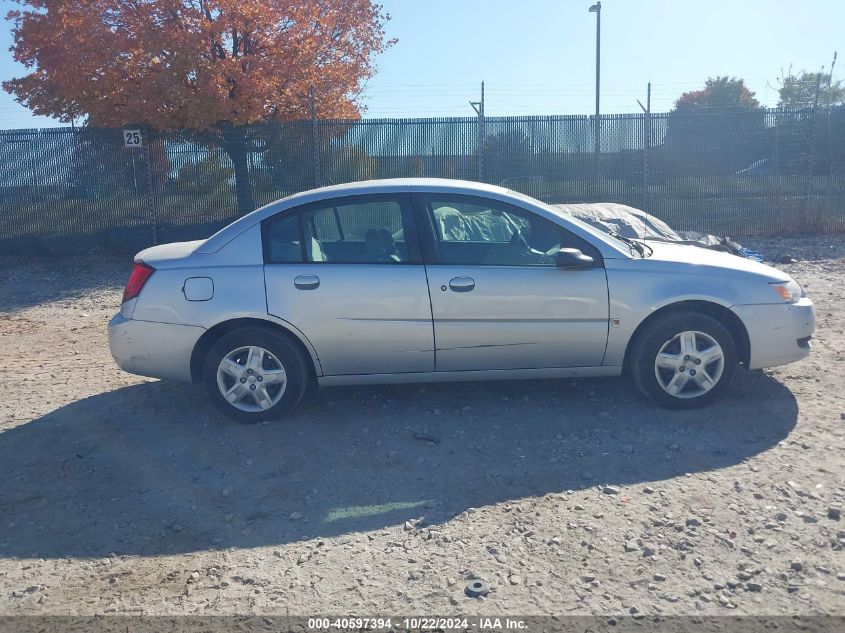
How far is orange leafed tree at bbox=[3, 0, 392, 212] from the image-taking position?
14.4 metres

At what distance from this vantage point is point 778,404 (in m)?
5.74

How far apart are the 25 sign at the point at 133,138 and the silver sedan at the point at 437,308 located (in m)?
8.16

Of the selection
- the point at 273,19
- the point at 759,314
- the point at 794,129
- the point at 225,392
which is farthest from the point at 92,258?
the point at 794,129

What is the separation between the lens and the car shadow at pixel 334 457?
430 centimetres

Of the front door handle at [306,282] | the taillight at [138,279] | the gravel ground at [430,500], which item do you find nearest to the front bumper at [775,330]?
the gravel ground at [430,500]

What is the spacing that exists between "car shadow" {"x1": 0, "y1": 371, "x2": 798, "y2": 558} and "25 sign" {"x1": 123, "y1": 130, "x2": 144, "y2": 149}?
7.76 meters

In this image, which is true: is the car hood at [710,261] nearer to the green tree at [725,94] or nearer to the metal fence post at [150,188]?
the metal fence post at [150,188]

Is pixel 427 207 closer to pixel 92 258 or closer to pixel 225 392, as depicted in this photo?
pixel 225 392

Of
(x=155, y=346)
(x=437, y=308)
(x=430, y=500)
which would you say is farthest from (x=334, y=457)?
(x=155, y=346)

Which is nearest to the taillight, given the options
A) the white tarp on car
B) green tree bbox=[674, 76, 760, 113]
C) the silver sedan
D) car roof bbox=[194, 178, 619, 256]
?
the silver sedan

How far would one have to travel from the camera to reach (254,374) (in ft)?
18.5

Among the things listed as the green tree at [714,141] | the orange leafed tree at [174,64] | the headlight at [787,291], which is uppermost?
the orange leafed tree at [174,64]

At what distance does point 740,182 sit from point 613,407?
383 inches

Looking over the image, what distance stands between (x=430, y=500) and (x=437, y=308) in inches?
59.9
